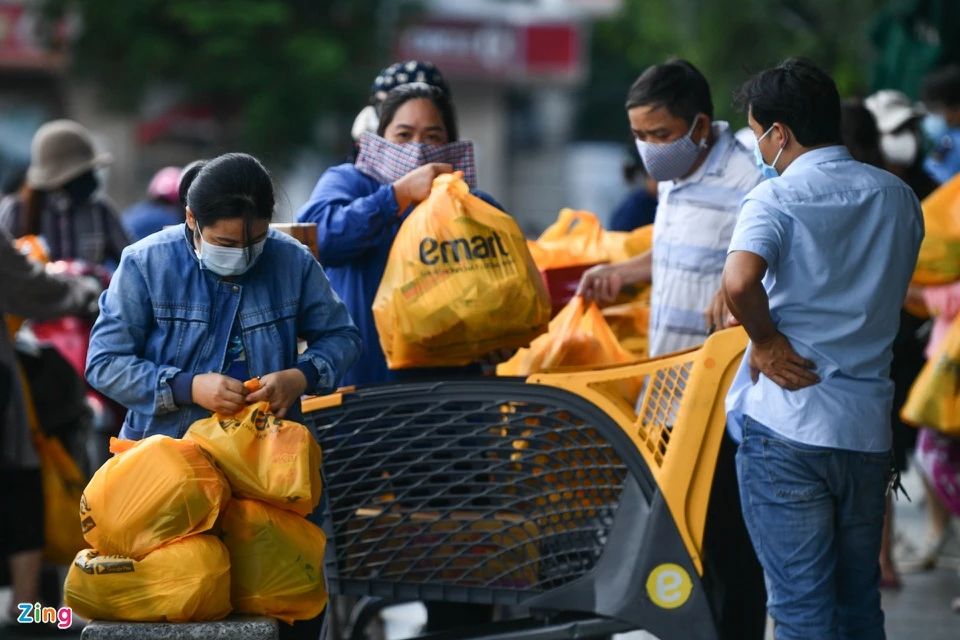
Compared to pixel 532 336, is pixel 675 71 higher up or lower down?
higher up

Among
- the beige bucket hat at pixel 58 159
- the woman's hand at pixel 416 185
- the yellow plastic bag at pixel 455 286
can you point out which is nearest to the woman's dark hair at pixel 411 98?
the woman's hand at pixel 416 185

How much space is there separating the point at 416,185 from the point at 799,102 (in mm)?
1317

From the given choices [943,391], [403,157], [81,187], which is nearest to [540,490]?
[403,157]

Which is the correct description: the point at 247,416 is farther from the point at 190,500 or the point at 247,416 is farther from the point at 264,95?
the point at 264,95

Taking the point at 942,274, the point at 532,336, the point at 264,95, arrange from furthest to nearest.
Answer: the point at 264,95, the point at 942,274, the point at 532,336

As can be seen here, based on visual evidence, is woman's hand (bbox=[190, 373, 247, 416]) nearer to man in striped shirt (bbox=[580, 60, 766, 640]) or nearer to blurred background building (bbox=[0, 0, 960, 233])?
man in striped shirt (bbox=[580, 60, 766, 640])

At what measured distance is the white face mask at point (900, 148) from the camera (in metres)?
7.42

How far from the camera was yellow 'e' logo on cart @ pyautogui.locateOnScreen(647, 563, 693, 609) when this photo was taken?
4.49m

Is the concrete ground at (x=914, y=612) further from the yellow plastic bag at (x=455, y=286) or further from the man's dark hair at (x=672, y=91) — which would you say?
the man's dark hair at (x=672, y=91)

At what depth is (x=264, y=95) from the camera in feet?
87.1

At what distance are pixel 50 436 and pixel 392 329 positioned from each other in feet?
8.32

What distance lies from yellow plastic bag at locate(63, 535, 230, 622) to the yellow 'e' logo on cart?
4.20 ft

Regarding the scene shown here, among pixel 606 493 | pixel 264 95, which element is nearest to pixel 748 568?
pixel 606 493

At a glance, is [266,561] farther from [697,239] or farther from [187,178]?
[697,239]
